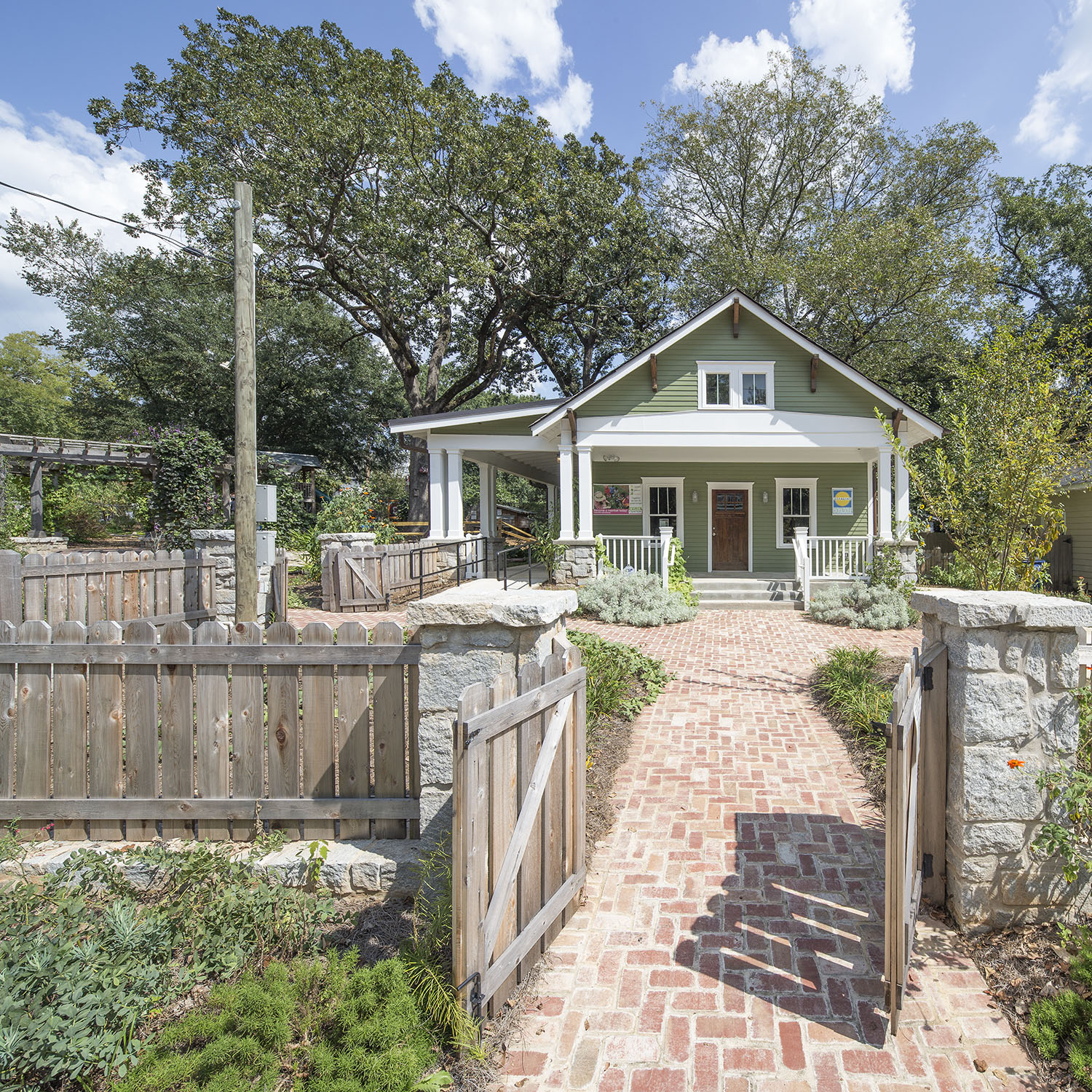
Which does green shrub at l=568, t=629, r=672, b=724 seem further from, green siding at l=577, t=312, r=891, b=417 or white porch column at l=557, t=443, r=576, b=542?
green siding at l=577, t=312, r=891, b=417

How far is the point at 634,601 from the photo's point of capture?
469 inches

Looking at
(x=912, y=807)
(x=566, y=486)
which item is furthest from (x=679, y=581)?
(x=912, y=807)

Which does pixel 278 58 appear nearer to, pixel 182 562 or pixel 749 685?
pixel 182 562

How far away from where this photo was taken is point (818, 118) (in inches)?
950

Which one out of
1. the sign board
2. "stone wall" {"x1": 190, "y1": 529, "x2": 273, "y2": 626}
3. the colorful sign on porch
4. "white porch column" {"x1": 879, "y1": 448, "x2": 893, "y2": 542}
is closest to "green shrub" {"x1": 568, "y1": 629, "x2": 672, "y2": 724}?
"stone wall" {"x1": 190, "y1": 529, "x2": 273, "y2": 626}

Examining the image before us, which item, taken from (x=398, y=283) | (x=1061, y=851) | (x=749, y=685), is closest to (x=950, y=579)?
(x=749, y=685)

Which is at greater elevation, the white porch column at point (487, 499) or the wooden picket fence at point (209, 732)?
the white porch column at point (487, 499)

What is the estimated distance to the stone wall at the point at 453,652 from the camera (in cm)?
304

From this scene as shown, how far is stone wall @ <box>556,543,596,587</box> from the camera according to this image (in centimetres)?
1395

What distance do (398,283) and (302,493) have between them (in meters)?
10.3

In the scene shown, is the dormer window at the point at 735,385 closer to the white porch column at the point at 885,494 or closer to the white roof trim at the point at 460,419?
the white porch column at the point at 885,494

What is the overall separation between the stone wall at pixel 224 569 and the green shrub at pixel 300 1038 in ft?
24.0

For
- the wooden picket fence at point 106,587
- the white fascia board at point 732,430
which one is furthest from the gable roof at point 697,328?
the wooden picket fence at point 106,587

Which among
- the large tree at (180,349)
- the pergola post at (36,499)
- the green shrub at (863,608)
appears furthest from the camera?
the large tree at (180,349)
